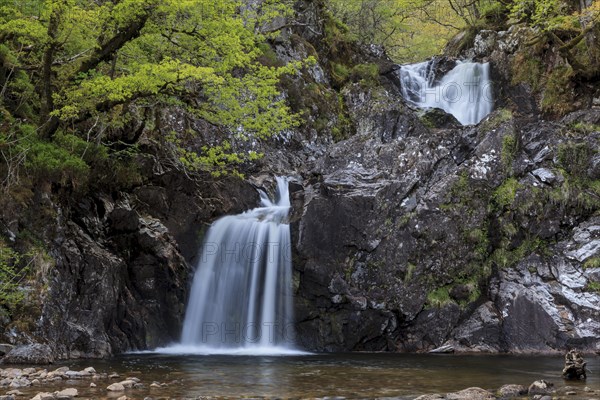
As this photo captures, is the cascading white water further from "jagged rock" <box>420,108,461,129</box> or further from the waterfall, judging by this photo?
the waterfall

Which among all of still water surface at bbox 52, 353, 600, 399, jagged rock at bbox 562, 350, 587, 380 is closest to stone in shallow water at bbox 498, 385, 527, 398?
still water surface at bbox 52, 353, 600, 399

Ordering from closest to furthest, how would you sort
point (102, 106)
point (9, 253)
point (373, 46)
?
point (9, 253) → point (102, 106) → point (373, 46)

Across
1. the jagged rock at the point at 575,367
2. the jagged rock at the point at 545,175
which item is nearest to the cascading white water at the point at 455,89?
the jagged rock at the point at 545,175

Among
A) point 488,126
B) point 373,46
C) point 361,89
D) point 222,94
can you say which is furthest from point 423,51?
point 222,94

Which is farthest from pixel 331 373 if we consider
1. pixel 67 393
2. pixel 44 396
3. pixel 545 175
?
pixel 545 175

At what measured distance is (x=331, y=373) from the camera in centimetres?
1070

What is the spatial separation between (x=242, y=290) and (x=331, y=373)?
18.6 ft

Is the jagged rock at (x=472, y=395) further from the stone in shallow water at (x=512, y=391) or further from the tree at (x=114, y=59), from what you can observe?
the tree at (x=114, y=59)

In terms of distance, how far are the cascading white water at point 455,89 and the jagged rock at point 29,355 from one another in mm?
17206

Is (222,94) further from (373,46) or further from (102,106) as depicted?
(373,46)

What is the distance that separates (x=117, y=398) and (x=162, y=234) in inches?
317

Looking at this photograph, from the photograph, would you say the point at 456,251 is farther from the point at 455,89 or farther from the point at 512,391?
the point at 455,89

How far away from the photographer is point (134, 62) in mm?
13531

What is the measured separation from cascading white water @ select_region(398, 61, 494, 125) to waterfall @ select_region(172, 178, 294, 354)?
1019cm
